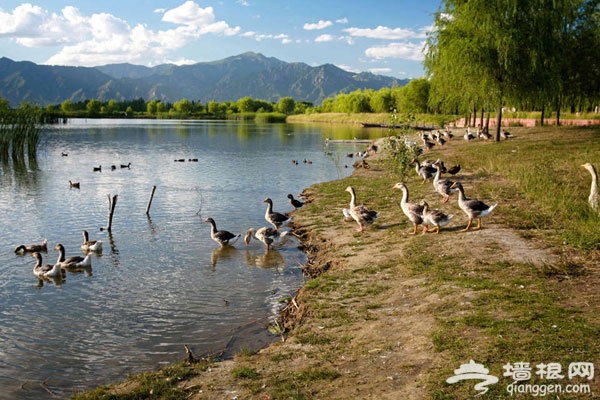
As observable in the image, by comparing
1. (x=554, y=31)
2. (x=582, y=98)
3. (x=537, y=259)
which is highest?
(x=554, y=31)

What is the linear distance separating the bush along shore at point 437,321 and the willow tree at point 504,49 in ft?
71.3

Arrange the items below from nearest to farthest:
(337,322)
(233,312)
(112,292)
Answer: (337,322), (233,312), (112,292)

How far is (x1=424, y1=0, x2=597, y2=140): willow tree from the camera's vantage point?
36781mm

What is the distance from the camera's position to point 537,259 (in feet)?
40.3

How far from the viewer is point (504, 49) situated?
3597cm

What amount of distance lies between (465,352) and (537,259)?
5676 mm

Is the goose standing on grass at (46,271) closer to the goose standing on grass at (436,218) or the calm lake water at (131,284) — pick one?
the calm lake water at (131,284)

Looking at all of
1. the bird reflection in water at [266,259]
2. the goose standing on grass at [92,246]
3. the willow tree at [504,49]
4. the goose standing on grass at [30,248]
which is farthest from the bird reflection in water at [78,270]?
the willow tree at [504,49]

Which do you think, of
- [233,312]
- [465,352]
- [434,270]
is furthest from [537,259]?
[233,312]

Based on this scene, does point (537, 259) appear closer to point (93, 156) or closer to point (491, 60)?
point (491, 60)

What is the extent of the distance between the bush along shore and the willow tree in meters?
21.7

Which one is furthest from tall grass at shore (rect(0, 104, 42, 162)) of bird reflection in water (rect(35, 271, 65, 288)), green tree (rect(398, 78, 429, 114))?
green tree (rect(398, 78, 429, 114))

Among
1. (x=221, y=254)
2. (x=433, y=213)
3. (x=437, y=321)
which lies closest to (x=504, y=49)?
(x=433, y=213)

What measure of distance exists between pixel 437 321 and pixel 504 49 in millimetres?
33006
